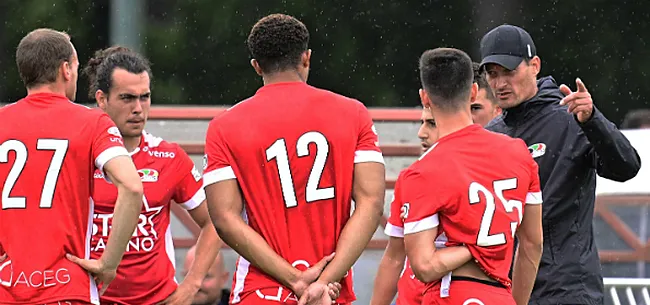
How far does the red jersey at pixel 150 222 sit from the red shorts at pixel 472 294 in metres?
1.83

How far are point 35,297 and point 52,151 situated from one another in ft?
2.19

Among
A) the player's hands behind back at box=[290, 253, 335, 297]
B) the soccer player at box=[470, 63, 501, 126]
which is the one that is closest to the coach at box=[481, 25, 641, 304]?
the soccer player at box=[470, 63, 501, 126]

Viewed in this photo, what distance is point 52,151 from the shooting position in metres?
5.49

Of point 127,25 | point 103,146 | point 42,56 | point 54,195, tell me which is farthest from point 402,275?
point 127,25

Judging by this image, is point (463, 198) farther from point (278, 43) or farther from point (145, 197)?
point (145, 197)

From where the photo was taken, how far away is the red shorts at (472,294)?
519 cm

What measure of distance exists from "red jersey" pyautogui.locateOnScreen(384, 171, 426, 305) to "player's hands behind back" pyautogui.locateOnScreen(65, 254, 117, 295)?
1308 millimetres

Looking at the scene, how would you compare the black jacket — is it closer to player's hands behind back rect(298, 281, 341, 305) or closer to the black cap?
the black cap

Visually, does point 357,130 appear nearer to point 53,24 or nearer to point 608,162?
point 608,162

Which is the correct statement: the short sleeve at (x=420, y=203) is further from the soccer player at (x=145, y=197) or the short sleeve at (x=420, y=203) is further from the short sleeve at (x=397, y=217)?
the soccer player at (x=145, y=197)

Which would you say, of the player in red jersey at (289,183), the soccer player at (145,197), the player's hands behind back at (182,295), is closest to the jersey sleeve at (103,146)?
the player in red jersey at (289,183)

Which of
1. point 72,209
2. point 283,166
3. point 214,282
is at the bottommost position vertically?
point 214,282

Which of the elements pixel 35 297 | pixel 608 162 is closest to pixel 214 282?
pixel 35 297

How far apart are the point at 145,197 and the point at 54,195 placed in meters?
0.96
